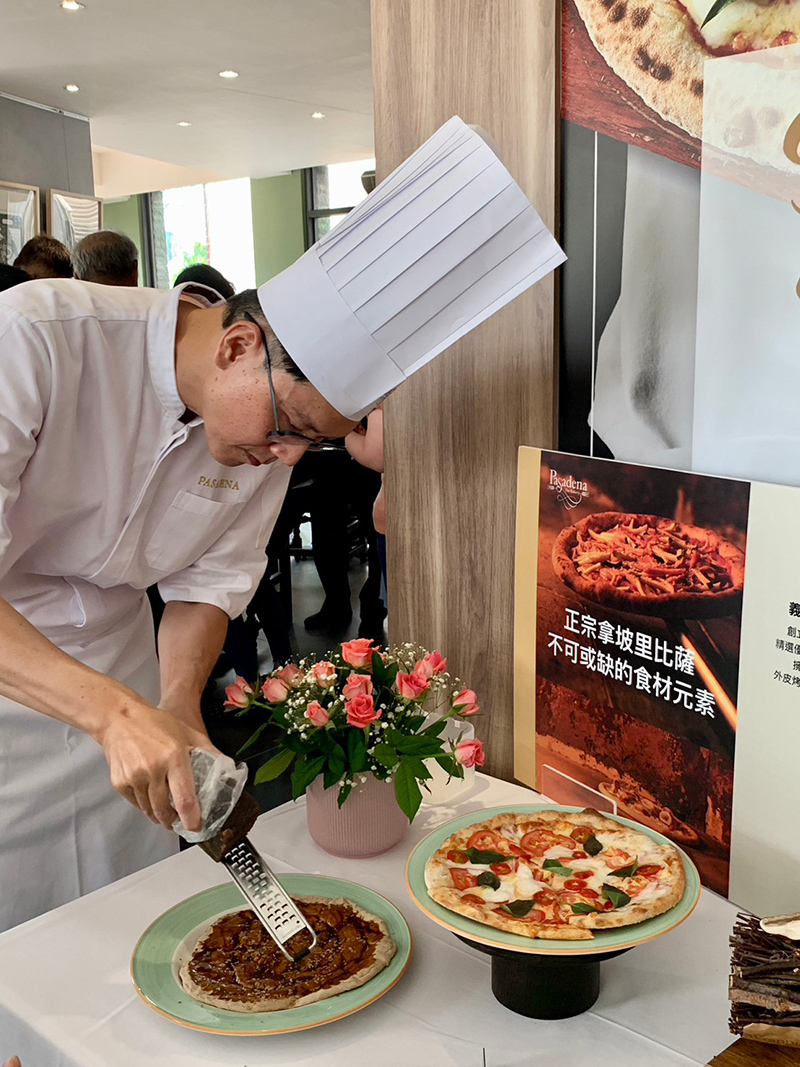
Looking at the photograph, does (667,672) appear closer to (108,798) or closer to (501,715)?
(501,715)

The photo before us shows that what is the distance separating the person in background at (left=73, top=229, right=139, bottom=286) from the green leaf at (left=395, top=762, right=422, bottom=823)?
8.35ft

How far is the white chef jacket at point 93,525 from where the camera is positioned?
108cm

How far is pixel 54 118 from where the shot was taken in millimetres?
6684

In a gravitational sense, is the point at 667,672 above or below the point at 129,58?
below

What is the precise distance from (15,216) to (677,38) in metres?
6.24

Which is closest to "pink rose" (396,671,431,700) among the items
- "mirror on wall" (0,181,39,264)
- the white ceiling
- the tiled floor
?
the tiled floor

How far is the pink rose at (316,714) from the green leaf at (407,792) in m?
0.09

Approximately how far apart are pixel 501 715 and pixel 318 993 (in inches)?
18.3

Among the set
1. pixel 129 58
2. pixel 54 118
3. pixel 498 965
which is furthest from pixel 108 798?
pixel 54 118

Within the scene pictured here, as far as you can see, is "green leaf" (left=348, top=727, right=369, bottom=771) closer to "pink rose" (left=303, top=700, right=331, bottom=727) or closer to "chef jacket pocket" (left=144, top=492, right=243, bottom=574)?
"pink rose" (left=303, top=700, right=331, bottom=727)

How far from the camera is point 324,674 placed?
1.05 m

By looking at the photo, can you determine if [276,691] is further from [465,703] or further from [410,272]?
[410,272]

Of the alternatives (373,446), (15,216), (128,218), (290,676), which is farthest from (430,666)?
(128,218)

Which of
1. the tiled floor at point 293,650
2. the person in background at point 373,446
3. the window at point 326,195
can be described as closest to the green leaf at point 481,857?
the person in background at point 373,446
